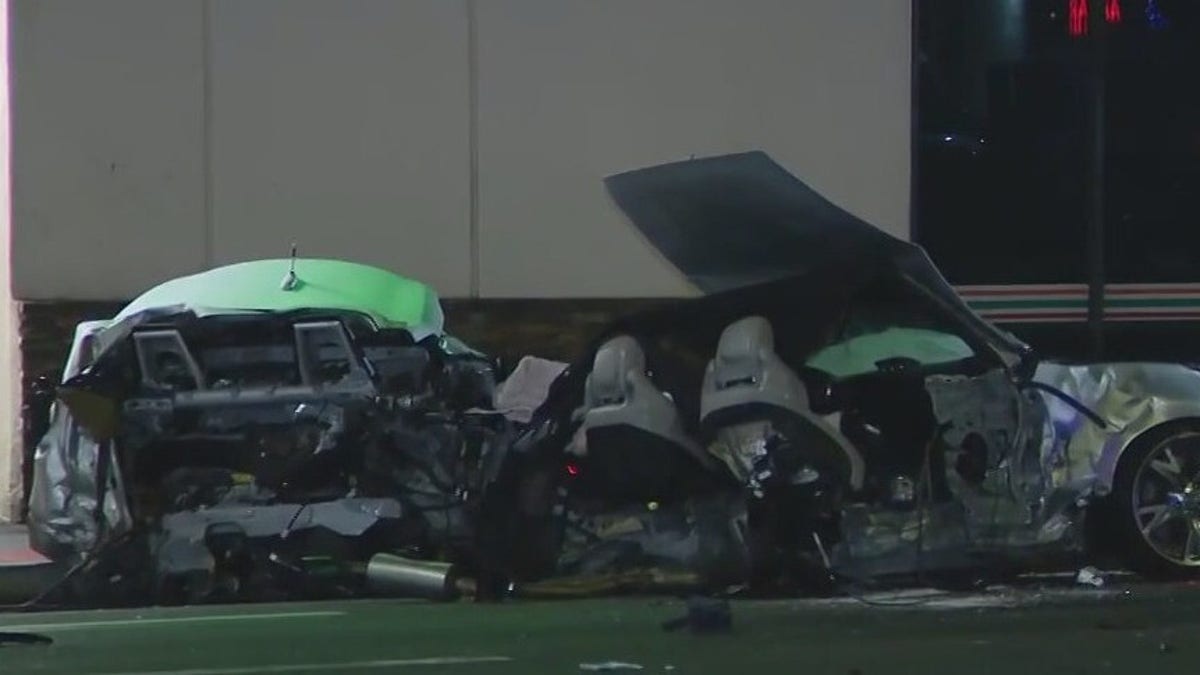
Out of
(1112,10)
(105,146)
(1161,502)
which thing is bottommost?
(1161,502)

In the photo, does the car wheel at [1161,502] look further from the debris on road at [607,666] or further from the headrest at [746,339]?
the debris on road at [607,666]

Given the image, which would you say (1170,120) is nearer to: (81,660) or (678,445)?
(678,445)

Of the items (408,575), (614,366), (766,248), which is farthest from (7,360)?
(766,248)

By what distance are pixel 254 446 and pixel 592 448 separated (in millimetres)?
1360

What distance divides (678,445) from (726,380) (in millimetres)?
320

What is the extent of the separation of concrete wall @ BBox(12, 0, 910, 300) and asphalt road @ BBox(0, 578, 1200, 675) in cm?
358

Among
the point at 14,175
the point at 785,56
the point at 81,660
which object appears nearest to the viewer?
the point at 81,660

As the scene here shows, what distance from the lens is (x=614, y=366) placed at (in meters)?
7.62

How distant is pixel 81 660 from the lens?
23.6ft

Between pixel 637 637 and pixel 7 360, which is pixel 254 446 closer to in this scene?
pixel 637 637

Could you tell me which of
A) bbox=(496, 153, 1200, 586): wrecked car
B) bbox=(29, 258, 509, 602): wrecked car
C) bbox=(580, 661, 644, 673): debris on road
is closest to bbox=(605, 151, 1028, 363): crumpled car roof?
bbox=(496, 153, 1200, 586): wrecked car

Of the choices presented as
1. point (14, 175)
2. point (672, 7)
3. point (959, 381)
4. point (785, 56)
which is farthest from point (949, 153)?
point (14, 175)

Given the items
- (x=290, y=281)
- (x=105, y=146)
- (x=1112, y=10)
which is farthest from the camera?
(x=1112, y=10)

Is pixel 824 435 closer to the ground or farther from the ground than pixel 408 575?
farther from the ground
